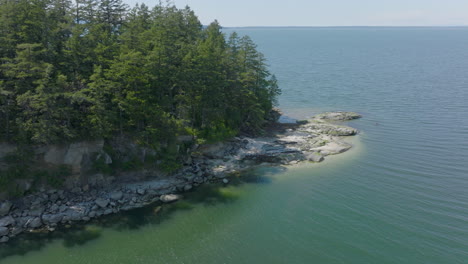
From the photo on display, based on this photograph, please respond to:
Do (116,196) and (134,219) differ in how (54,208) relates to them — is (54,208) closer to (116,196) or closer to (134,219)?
(116,196)

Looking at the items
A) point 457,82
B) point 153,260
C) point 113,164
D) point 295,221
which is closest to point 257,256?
point 295,221

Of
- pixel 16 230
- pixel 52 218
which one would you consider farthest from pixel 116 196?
pixel 16 230

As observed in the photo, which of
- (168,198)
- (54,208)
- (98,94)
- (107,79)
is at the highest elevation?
(107,79)

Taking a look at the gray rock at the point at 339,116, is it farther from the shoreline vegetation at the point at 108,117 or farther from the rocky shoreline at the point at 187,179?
the shoreline vegetation at the point at 108,117

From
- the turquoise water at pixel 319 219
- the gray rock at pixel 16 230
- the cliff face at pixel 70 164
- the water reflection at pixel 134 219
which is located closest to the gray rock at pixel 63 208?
the water reflection at pixel 134 219

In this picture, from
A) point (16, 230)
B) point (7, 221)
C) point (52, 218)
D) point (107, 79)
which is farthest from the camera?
point (107, 79)

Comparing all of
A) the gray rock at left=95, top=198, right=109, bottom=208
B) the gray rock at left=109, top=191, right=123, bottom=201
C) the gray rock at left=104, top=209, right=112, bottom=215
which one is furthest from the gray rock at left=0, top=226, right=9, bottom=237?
the gray rock at left=109, top=191, right=123, bottom=201

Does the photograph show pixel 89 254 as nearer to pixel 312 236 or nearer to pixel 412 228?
pixel 312 236
